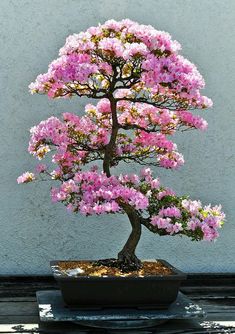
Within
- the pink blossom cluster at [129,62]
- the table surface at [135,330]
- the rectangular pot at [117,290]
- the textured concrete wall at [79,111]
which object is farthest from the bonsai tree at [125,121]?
the textured concrete wall at [79,111]

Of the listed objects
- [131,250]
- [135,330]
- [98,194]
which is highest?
[98,194]

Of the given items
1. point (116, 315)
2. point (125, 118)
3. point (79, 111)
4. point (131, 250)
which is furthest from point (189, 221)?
point (79, 111)

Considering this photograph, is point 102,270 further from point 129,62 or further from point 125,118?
point 129,62

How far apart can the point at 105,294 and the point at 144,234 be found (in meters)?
0.97

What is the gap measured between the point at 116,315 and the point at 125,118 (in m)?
0.78

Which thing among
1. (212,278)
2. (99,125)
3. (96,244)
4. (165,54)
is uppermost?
(165,54)

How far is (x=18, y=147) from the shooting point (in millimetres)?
3111

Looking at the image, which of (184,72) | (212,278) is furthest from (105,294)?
(212,278)

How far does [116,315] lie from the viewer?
2.19 metres

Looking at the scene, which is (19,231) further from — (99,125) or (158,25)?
(158,25)

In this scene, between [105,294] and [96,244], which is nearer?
[105,294]

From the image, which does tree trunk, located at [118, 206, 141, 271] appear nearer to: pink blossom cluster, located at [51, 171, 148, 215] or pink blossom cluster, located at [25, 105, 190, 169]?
pink blossom cluster, located at [51, 171, 148, 215]

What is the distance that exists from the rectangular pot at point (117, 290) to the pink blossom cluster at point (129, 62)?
2.18ft

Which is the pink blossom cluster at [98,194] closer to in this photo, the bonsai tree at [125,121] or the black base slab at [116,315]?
the bonsai tree at [125,121]
